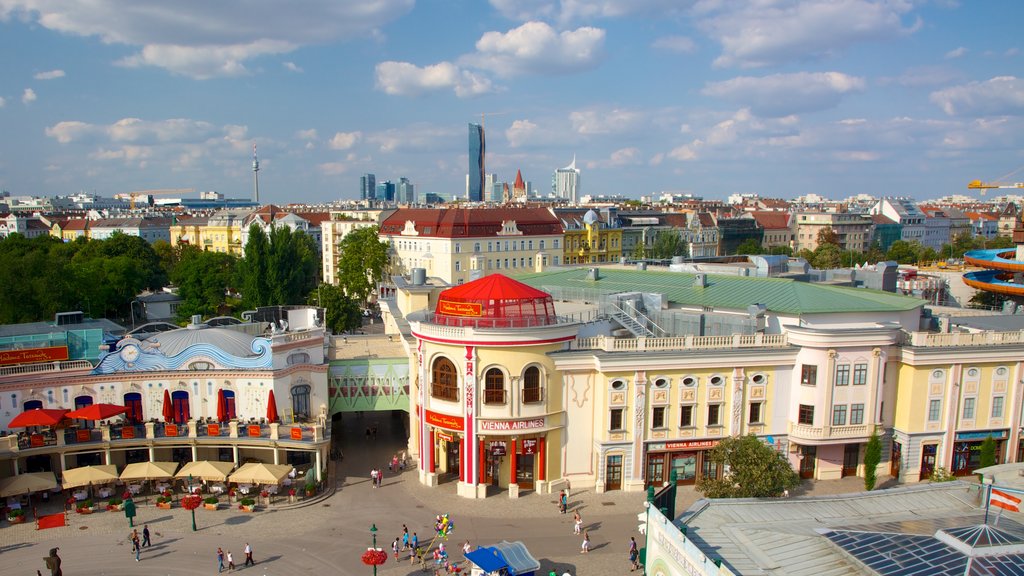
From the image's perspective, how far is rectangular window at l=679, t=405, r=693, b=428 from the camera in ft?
130

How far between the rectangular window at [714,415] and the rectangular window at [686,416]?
3.52ft

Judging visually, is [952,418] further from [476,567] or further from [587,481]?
[476,567]

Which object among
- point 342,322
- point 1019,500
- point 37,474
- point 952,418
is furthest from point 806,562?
point 342,322

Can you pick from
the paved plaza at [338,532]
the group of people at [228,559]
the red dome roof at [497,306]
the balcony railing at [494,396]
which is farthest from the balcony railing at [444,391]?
the group of people at [228,559]

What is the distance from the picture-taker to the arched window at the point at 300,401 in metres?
42.9

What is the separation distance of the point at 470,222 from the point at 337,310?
31869 millimetres

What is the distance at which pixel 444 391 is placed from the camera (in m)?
39.1

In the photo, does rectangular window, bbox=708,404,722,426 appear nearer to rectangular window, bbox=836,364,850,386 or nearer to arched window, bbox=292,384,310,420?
rectangular window, bbox=836,364,850,386

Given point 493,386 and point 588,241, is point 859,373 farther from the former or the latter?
point 588,241

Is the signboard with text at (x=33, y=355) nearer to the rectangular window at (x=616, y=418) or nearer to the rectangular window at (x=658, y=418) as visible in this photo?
the rectangular window at (x=616, y=418)

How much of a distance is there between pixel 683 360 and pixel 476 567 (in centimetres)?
1650

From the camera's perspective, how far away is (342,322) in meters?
77.4

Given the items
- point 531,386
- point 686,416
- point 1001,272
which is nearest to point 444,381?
point 531,386

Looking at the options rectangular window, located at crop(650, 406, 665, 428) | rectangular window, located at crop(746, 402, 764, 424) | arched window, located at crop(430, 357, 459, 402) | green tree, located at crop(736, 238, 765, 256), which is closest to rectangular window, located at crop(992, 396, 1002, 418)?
rectangular window, located at crop(746, 402, 764, 424)
